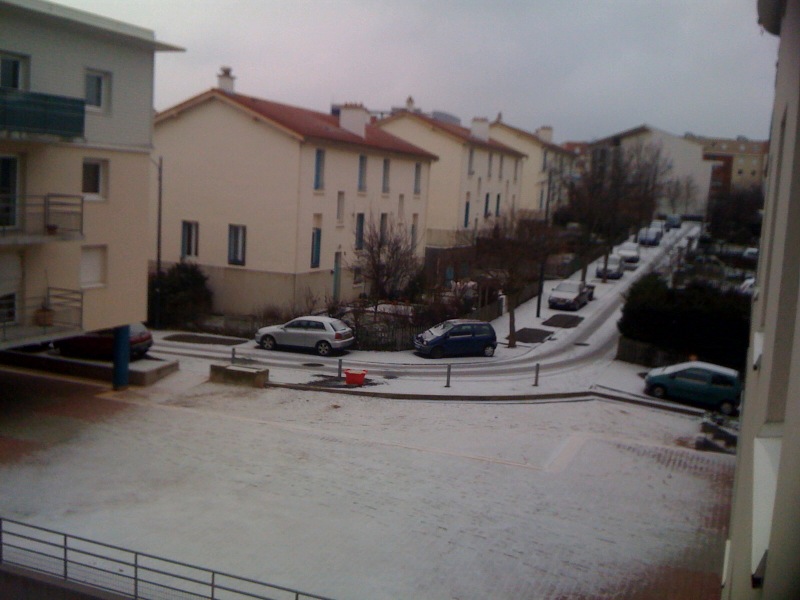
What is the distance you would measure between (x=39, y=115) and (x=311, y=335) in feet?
39.5

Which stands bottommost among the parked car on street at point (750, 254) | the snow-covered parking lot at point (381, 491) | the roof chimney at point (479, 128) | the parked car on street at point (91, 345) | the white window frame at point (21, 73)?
the snow-covered parking lot at point (381, 491)

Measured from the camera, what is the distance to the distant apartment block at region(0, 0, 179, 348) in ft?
49.8

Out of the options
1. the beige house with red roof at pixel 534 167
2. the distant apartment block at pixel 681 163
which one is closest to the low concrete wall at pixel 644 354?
the beige house with red roof at pixel 534 167

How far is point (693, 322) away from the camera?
80.7 ft

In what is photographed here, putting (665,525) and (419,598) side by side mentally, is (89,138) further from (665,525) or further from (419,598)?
(665,525)

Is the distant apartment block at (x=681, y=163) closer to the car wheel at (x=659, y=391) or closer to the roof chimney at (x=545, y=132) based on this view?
the roof chimney at (x=545, y=132)

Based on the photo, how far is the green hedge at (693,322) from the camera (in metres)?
24.2

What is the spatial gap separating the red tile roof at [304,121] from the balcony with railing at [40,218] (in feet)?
48.5

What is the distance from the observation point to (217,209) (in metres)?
31.7

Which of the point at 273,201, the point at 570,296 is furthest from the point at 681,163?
Result: the point at 273,201

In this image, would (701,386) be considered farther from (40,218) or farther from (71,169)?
(40,218)

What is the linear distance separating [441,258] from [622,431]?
1679 centimetres

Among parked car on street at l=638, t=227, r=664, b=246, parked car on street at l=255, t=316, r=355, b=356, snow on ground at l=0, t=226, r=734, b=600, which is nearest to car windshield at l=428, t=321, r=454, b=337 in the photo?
parked car on street at l=255, t=316, r=355, b=356

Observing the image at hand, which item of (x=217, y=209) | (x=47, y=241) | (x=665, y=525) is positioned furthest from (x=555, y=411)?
(x=217, y=209)
